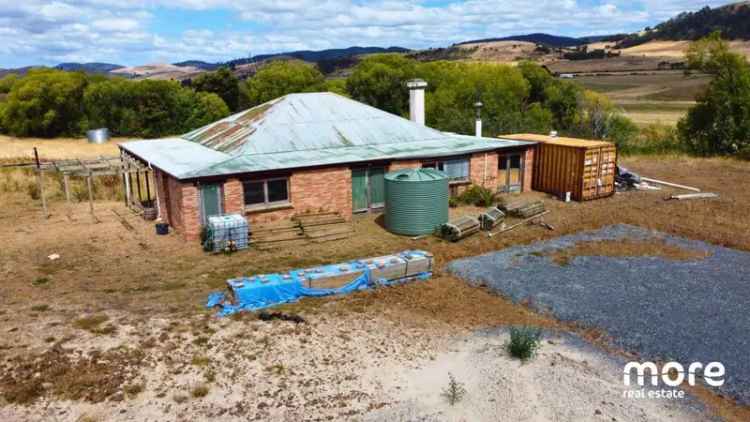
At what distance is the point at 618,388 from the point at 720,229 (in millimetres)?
12643

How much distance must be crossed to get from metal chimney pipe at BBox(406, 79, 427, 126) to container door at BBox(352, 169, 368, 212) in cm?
784

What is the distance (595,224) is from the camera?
2033 cm

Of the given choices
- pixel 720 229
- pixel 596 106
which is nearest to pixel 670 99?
pixel 596 106

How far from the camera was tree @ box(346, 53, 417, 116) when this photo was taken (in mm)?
55531

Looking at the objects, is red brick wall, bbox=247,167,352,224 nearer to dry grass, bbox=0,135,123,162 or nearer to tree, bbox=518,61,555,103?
dry grass, bbox=0,135,123,162

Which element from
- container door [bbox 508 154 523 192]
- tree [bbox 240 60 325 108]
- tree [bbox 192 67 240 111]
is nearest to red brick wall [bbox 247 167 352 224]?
container door [bbox 508 154 523 192]

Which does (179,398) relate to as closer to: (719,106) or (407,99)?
(719,106)

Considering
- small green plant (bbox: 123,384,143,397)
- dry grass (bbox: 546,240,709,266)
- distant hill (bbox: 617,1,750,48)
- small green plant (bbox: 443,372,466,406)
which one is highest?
distant hill (bbox: 617,1,750,48)

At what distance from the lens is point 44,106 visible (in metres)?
58.9

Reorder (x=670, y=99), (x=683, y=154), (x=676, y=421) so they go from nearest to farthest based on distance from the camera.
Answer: (x=676, y=421)
(x=683, y=154)
(x=670, y=99)

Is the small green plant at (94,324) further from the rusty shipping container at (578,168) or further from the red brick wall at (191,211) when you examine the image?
the rusty shipping container at (578,168)

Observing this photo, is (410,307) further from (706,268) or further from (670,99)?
(670,99)

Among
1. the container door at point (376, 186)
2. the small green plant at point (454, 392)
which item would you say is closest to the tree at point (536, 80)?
the container door at point (376, 186)

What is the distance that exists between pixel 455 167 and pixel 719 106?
25.2 meters
